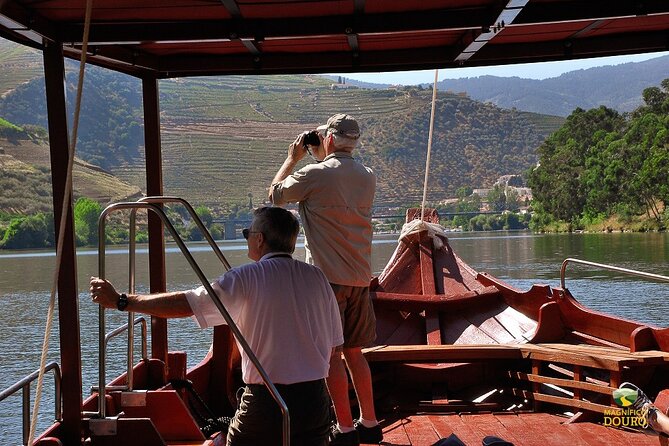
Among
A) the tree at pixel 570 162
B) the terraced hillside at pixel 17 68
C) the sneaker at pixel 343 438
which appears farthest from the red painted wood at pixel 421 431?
the terraced hillside at pixel 17 68

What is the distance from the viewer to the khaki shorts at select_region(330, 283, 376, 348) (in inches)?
172

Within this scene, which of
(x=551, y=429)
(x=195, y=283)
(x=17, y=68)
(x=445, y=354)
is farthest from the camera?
(x=17, y=68)

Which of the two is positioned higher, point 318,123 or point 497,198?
point 318,123

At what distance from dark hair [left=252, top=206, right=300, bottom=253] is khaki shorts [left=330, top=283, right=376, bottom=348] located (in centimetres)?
136

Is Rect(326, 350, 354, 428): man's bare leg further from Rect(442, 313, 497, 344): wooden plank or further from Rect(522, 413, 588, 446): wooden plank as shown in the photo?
Rect(442, 313, 497, 344): wooden plank

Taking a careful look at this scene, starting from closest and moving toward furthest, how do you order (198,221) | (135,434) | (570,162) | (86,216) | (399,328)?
(198,221)
(135,434)
(399,328)
(86,216)
(570,162)

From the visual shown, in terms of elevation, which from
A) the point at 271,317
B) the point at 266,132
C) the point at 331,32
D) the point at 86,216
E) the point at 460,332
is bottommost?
the point at 460,332

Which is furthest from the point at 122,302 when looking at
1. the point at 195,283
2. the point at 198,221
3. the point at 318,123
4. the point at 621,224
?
the point at 318,123

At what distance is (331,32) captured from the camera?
436cm

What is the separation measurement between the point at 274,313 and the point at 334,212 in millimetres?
1387

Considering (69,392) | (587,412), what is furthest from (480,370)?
(69,392)

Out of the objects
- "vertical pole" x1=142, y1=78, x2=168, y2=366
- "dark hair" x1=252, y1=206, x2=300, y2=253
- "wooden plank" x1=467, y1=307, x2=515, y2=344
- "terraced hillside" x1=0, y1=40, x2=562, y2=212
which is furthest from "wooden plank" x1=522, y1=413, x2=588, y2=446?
"terraced hillside" x1=0, y1=40, x2=562, y2=212

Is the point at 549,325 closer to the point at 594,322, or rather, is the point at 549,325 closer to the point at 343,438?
the point at 594,322

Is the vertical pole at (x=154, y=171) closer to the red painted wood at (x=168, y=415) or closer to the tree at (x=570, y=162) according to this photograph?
the red painted wood at (x=168, y=415)
